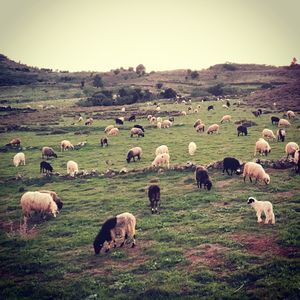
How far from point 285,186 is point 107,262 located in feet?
36.5

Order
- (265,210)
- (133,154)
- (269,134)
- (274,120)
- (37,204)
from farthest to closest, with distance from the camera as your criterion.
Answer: (274,120), (269,134), (133,154), (37,204), (265,210)

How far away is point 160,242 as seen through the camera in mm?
13797

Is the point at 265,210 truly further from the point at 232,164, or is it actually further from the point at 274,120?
the point at 274,120

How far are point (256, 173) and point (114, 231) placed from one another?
9.76m

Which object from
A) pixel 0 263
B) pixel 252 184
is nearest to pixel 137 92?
pixel 252 184

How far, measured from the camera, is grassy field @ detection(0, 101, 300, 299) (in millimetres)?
10891

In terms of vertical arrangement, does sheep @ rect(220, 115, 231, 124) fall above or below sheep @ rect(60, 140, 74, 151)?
above

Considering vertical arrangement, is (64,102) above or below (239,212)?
above

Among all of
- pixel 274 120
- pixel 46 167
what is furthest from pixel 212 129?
pixel 46 167

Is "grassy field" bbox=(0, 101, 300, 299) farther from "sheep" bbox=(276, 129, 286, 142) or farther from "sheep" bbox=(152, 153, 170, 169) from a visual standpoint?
"sheep" bbox=(276, 129, 286, 142)

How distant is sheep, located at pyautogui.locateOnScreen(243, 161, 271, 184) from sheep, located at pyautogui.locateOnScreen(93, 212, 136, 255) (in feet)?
29.1

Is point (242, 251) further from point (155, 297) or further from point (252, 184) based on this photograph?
point (252, 184)

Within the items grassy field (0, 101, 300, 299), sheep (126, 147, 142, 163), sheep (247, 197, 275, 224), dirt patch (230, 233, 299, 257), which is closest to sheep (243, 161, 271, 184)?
grassy field (0, 101, 300, 299)

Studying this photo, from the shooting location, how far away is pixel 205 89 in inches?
3529
